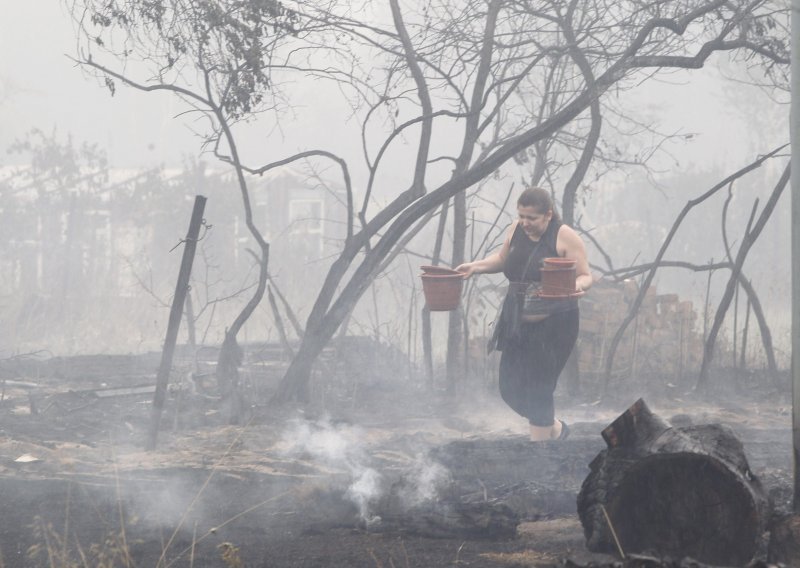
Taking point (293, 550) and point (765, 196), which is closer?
point (293, 550)

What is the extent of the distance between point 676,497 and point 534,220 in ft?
7.60

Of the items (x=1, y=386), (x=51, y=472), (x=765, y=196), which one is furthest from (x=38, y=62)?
(x=51, y=472)

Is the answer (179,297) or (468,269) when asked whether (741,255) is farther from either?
(179,297)

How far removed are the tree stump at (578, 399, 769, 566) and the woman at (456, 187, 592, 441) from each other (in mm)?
1690

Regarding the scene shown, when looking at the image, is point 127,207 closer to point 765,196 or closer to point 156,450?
point 156,450

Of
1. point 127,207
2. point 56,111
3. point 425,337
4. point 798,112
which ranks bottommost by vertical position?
point 425,337

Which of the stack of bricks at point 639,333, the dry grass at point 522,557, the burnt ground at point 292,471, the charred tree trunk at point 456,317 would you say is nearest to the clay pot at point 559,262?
the burnt ground at point 292,471

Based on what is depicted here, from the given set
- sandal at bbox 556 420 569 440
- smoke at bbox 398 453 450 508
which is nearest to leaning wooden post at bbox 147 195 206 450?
smoke at bbox 398 453 450 508

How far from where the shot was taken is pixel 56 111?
55.2 m

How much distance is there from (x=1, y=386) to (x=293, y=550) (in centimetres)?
632

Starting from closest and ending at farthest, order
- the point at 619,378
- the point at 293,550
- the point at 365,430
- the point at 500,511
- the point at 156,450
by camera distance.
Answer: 1. the point at 293,550
2. the point at 500,511
3. the point at 156,450
4. the point at 365,430
5. the point at 619,378

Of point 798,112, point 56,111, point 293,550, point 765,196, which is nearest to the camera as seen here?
point 798,112

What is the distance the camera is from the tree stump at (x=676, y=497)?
378 cm

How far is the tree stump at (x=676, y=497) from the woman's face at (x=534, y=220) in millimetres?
1874
